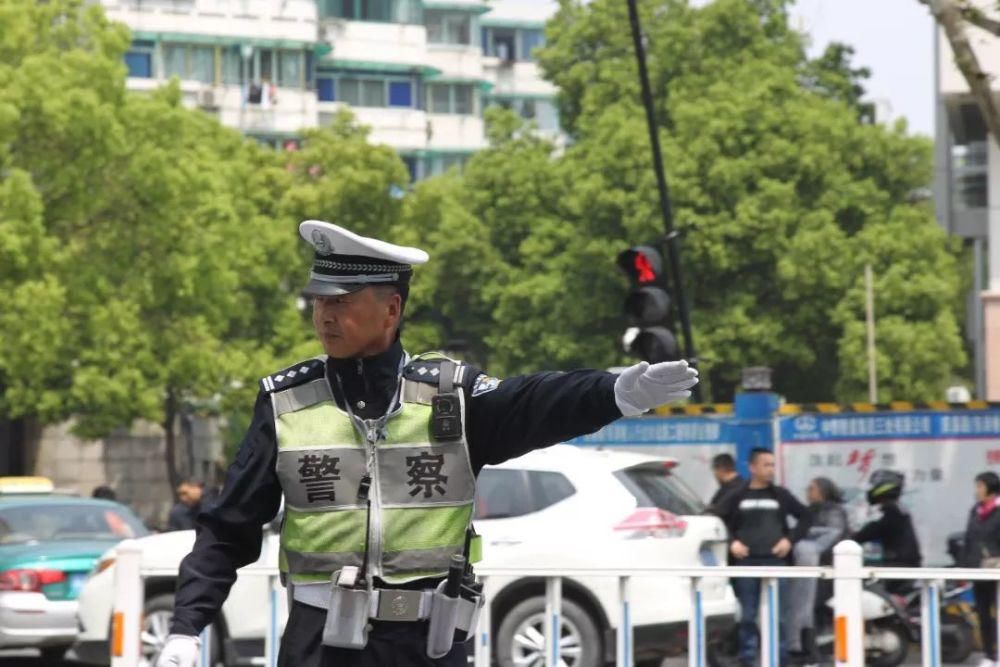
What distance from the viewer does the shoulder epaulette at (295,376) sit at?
4.95 metres

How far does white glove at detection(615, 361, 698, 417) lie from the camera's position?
14.6 ft

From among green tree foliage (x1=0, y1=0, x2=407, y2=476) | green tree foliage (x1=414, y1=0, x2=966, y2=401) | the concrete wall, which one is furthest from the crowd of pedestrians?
the concrete wall

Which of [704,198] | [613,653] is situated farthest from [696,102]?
[613,653]

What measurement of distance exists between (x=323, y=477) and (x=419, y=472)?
0.22 meters

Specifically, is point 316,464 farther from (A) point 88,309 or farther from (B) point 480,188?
(B) point 480,188

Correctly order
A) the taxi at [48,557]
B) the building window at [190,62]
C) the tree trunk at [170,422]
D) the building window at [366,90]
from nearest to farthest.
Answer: the taxi at [48,557] < the tree trunk at [170,422] < the building window at [190,62] < the building window at [366,90]

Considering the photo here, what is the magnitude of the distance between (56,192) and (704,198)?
13.6 meters

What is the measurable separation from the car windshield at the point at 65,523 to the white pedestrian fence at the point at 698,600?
6981mm

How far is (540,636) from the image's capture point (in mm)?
9695

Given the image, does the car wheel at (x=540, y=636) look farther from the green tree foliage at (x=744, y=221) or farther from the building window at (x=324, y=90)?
the building window at (x=324, y=90)

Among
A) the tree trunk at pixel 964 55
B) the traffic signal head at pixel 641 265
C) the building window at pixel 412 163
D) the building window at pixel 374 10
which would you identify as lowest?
the traffic signal head at pixel 641 265

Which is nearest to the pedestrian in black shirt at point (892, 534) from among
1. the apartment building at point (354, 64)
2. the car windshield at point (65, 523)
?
the car windshield at point (65, 523)

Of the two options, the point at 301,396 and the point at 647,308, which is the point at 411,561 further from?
the point at 647,308

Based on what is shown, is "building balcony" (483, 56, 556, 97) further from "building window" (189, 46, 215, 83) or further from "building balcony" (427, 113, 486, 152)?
"building window" (189, 46, 215, 83)
